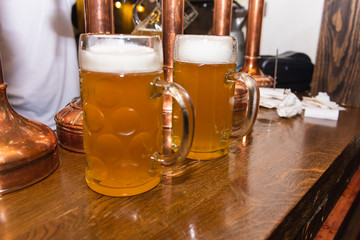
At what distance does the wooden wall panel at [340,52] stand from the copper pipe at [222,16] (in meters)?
1.00

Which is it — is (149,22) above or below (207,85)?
above

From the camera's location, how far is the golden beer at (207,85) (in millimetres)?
580

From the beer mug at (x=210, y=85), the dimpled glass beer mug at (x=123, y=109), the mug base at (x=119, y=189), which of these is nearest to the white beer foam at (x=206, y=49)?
the beer mug at (x=210, y=85)

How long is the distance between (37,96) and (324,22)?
1522 mm

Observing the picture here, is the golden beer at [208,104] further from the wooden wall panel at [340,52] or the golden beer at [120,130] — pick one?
the wooden wall panel at [340,52]

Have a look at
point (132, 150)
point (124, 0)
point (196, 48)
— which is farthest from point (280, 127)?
point (124, 0)

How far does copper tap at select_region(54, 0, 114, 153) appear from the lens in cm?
62

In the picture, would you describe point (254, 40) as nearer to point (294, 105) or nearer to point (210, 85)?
point (294, 105)

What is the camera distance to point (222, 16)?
900mm

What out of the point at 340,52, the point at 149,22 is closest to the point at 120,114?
the point at 149,22

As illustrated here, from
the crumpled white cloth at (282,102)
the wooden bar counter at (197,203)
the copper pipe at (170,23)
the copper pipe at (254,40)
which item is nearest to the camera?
the wooden bar counter at (197,203)

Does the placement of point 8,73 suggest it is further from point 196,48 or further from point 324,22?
point 324,22

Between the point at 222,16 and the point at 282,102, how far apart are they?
0.37m

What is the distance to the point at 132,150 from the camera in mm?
472
